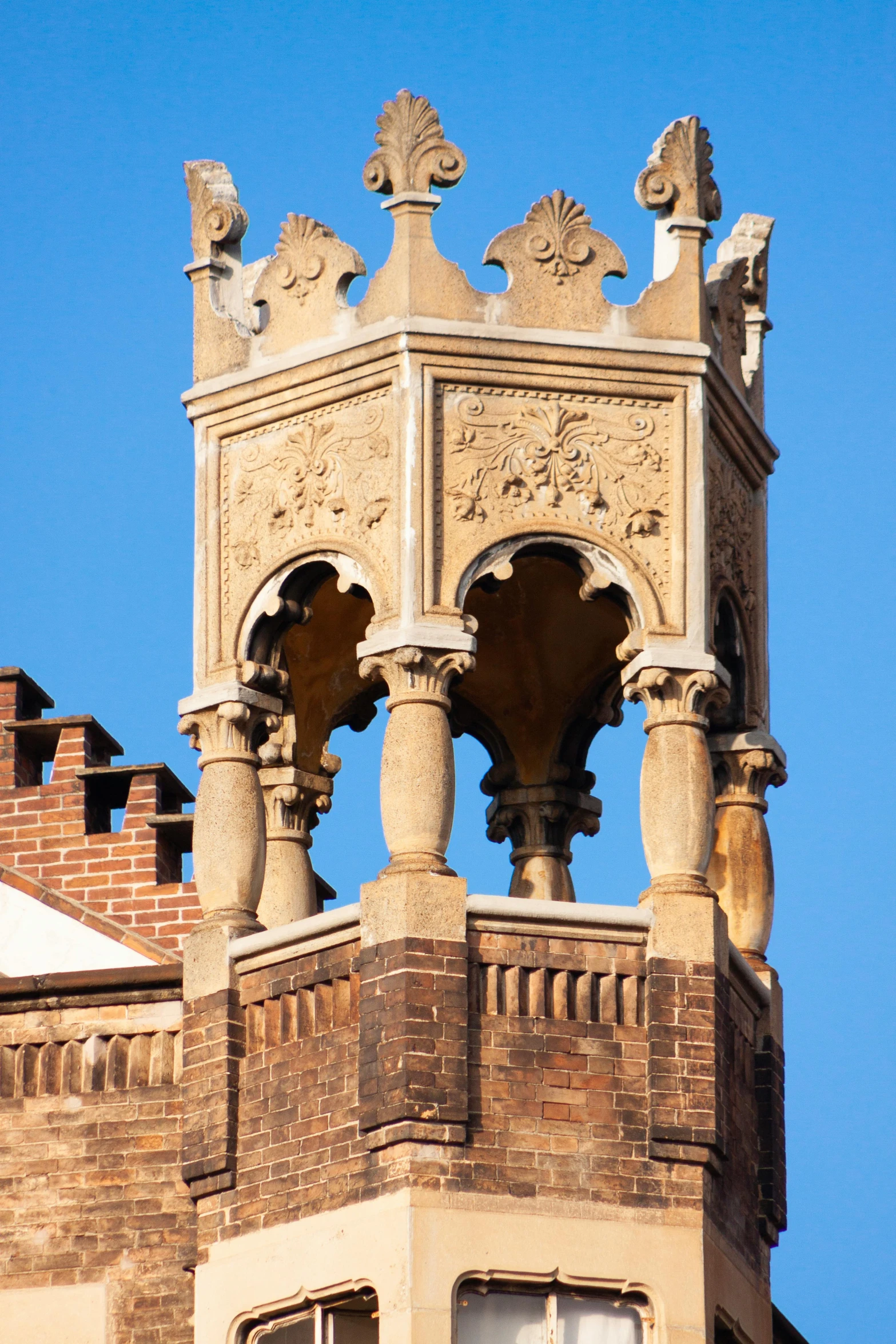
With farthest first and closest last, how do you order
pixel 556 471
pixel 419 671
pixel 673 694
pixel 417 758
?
pixel 556 471
pixel 673 694
pixel 419 671
pixel 417 758

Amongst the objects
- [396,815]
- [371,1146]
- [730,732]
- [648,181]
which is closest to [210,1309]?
[371,1146]

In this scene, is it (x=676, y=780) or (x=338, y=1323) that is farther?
(x=676, y=780)

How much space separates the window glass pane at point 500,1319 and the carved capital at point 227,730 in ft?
13.0

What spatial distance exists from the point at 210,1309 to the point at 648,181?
765 centimetres

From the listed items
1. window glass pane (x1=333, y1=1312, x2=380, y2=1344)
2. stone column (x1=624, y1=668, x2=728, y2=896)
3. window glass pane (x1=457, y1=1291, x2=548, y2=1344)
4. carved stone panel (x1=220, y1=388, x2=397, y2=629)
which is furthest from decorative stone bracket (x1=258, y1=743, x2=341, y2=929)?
window glass pane (x1=457, y1=1291, x2=548, y2=1344)

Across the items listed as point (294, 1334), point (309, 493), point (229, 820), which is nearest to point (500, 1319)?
point (294, 1334)

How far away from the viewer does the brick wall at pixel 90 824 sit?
93.4 feet

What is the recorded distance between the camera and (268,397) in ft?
82.1

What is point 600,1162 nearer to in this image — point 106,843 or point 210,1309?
point 210,1309

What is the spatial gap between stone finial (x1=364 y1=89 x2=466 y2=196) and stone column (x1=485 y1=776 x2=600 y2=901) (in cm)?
487

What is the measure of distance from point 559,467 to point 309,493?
160 cm

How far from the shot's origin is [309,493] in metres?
24.7

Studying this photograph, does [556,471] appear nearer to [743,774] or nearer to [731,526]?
[731,526]

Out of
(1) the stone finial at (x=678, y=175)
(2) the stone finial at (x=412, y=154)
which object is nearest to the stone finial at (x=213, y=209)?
(2) the stone finial at (x=412, y=154)
